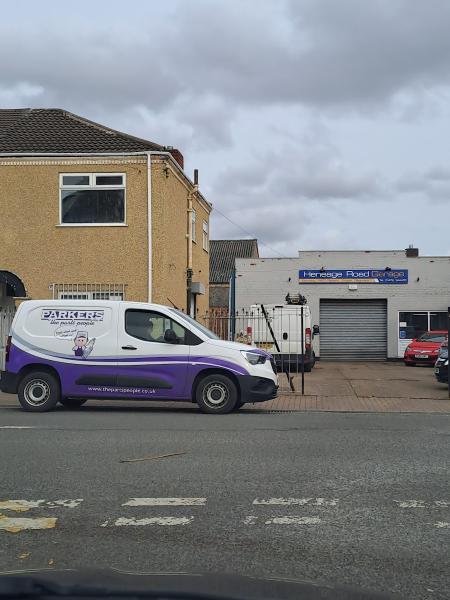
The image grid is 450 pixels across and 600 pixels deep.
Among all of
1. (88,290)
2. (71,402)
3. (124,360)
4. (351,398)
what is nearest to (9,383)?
(71,402)

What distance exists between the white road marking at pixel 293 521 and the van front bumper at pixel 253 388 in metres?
7.01

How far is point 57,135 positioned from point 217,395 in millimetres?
11712

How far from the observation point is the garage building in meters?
33.6

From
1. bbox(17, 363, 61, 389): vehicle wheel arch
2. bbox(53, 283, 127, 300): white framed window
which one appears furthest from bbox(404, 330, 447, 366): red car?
bbox(17, 363, 61, 389): vehicle wheel arch

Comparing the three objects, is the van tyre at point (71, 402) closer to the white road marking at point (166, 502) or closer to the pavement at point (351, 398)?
the pavement at point (351, 398)

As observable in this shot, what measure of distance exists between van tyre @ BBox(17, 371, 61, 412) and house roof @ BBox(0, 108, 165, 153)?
9.14 m

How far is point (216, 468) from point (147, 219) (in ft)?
43.1

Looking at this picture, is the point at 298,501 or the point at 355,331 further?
the point at 355,331

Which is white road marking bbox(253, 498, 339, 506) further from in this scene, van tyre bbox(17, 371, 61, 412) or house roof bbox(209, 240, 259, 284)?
house roof bbox(209, 240, 259, 284)

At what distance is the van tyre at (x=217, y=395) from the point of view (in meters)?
12.6

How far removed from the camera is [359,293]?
111ft

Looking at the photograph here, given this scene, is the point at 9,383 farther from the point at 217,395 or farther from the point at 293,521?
the point at 293,521

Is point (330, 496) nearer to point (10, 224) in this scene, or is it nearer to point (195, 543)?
point (195, 543)

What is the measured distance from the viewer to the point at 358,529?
5297 mm
